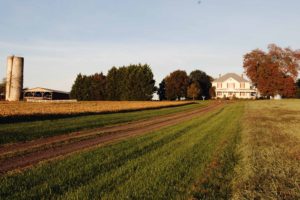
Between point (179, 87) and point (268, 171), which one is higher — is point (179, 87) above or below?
above

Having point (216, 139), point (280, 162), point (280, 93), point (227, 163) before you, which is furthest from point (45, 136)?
point (280, 93)

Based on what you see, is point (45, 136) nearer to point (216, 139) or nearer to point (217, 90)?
point (216, 139)

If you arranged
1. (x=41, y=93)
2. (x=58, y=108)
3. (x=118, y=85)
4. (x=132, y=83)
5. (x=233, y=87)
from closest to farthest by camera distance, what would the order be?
(x=58, y=108)
(x=132, y=83)
(x=118, y=85)
(x=233, y=87)
(x=41, y=93)

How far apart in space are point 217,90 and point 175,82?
20516 millimetres

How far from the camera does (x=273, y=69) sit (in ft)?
291

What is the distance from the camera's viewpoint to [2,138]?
1662 centimetres

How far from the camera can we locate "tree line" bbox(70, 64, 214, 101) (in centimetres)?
10706

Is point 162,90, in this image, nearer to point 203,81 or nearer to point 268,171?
point 203,81

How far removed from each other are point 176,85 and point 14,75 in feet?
184

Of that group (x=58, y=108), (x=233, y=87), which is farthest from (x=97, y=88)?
(x=58, y=108)

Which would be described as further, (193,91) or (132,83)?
(193,91)

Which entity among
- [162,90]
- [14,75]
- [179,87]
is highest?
[14,75]

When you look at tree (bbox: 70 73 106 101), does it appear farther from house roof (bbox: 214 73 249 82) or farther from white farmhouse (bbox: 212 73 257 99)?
house roof (bbox: 214 73 249 82)

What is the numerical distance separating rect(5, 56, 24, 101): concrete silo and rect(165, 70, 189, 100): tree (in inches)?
2047
